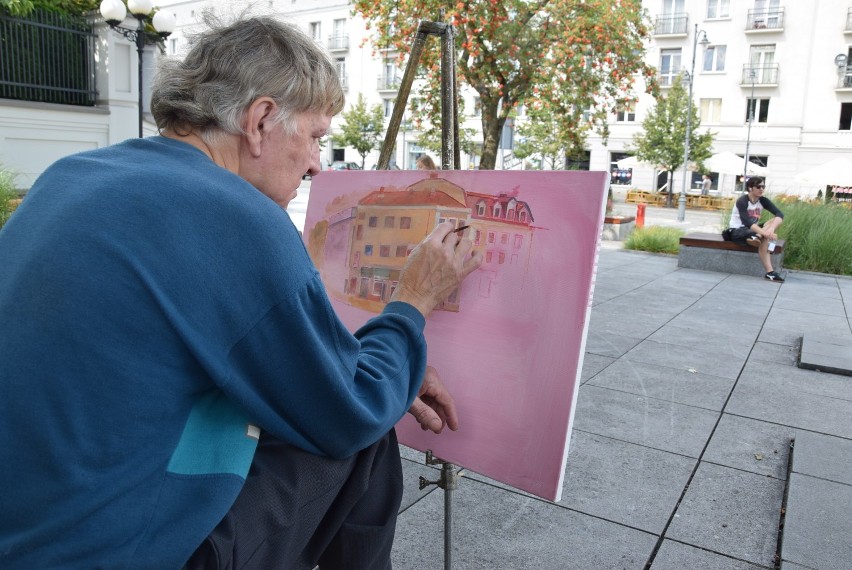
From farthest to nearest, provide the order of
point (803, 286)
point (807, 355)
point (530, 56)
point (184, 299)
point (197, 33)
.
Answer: point (530, 56) < point (803, 286) < point (807, 355) < point (197, 33) < point (184, 299)

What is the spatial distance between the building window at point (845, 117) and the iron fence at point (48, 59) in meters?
33.1

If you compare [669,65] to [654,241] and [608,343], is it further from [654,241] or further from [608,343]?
[608,343]

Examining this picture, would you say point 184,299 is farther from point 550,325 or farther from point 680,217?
point 680,217

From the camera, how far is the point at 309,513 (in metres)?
1.44

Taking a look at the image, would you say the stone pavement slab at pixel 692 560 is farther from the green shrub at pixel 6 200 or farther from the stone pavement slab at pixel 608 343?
the green shrub at pixel 6 200

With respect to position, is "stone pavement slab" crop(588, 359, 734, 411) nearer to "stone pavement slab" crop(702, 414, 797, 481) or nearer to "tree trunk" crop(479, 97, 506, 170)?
"stone pavement slab" crop(702, 414, 797, 481)

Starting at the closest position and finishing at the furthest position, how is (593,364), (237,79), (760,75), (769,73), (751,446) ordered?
1. (237,79)
2. (751,446)
3. (593,364)
4. (769,73)
5. (760,75)

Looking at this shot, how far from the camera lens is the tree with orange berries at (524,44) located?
1020cm

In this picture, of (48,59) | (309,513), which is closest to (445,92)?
(309,513)

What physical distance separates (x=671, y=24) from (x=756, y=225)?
30.7 metres

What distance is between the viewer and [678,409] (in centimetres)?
391

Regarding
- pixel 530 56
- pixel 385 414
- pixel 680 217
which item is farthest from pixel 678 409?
pixel 680 217

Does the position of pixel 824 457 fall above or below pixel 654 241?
below

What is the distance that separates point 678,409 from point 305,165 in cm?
310
